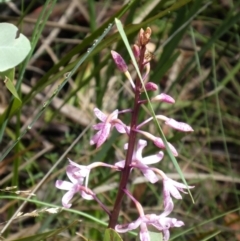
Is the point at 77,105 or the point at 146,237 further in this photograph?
the point at 77,105

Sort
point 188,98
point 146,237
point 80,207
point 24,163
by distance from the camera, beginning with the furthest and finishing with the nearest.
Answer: point 188,98 → point 24,163 → point 80,207 → point 146,237

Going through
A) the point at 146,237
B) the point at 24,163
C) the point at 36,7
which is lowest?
the point at 24,163

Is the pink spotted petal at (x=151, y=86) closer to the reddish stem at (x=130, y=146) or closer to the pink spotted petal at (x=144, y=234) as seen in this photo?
the reddish stem at (x=130, y=146)

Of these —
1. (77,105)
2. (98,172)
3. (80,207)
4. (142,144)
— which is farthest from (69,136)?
(142,144)

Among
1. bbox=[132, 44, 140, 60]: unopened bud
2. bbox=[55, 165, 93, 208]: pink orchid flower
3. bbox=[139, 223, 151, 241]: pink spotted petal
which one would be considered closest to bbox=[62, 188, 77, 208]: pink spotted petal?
bbox=[55, 165, 93, 208]: pink orchid flower

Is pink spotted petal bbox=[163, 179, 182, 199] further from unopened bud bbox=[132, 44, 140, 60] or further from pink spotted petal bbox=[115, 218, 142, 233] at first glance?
unopened bud bbox=[132, 44, 140, 60]

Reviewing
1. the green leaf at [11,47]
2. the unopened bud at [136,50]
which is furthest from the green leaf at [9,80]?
the unopened bud at [136,50]

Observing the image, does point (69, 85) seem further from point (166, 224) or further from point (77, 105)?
point (166, 224)

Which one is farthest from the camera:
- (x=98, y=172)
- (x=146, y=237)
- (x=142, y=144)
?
(x=98, y=172)

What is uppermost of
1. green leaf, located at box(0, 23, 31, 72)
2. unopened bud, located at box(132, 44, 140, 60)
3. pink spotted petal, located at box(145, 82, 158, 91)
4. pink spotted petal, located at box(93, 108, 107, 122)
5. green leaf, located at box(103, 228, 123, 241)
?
green leaf, located at box(0, 23, 31, 72)
